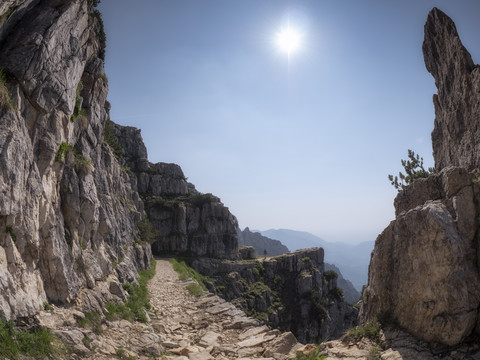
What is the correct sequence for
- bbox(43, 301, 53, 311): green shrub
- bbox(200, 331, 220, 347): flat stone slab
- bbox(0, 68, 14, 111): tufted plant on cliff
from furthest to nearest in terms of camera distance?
1. bbox(200, 331, 220, 347): flat stone slab
2. bbox(43, 301, 53, 311): green shrub
3. bbox(0, 68, 14, 111): tufted plant on cliff

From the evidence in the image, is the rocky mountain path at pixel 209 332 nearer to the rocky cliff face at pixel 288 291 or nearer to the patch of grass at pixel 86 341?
the patch of grass at pixel 86 341

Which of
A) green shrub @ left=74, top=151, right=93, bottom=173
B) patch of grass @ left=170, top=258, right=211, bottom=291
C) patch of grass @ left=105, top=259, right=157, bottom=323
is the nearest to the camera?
patch of grass @ left=105, top=259, right=157, bottom=323

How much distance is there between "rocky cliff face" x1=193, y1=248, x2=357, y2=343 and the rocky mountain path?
30232 mm

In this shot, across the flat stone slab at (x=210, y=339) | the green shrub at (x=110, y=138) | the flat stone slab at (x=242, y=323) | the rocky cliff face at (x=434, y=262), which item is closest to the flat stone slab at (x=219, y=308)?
the flat stone slab at (x=242, y=323)

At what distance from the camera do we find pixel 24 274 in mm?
8836

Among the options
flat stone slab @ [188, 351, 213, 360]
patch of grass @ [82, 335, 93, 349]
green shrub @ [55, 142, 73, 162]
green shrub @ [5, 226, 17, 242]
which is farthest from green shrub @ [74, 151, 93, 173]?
flat stone slab @ [188, 351, 213, 360]

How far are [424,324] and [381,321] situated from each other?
58.1 inches

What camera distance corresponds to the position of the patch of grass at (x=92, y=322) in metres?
10.1

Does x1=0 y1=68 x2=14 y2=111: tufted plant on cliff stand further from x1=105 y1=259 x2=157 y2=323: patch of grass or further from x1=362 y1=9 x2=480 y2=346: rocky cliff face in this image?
x1=362 y1=9 x2=480 y2=346: rocky cliff face

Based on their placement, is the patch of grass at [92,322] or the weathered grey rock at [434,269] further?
the patch of grass at [92,322]

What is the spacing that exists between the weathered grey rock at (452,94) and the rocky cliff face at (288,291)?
3691 centimetres

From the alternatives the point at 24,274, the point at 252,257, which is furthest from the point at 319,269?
the point at 24,274

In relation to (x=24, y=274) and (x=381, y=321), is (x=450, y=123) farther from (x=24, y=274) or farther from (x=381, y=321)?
(x=24, y=274)

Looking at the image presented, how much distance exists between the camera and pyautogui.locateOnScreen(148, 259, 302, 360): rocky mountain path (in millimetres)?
10297
